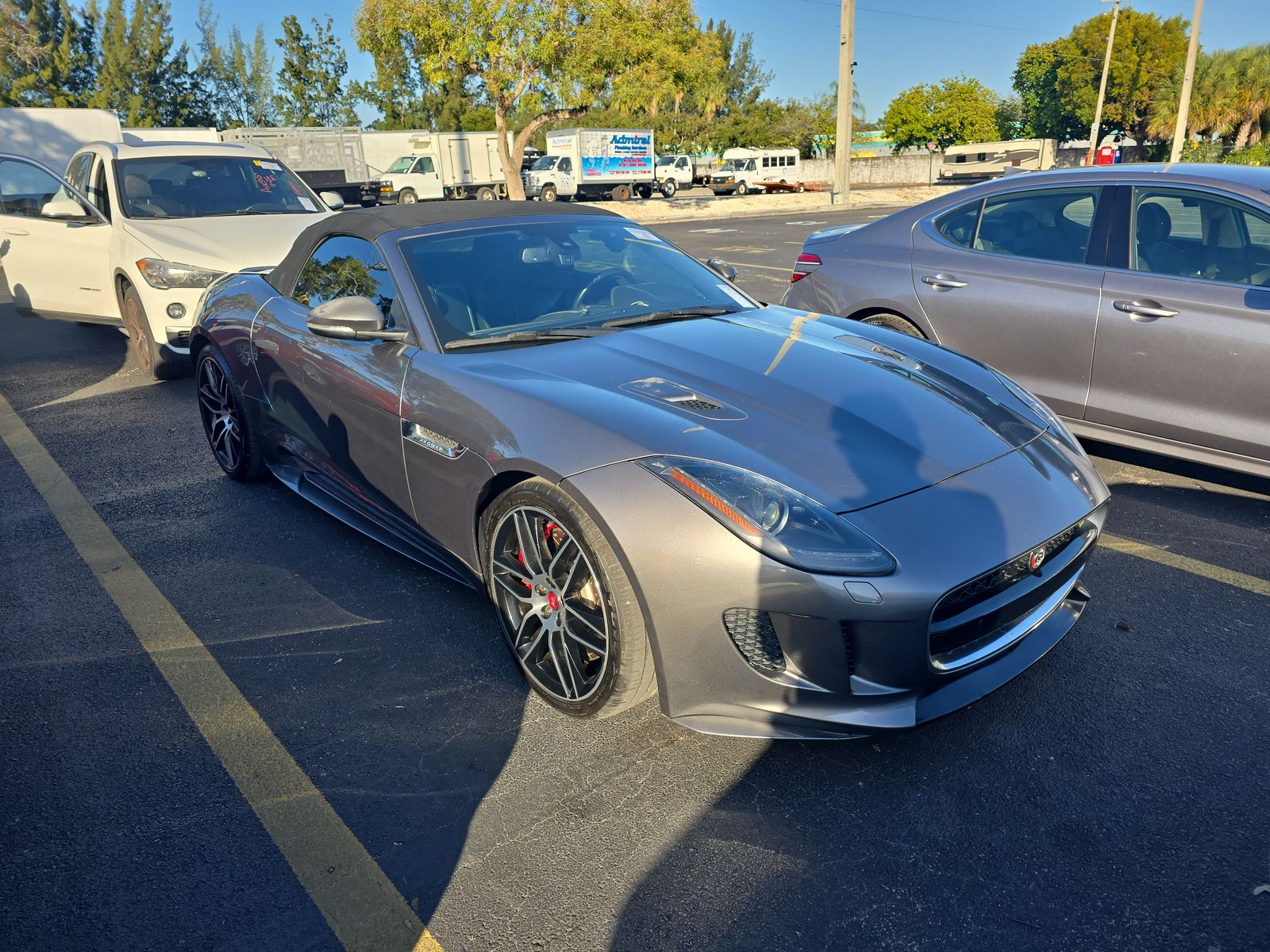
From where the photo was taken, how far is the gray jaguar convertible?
2.33 metres

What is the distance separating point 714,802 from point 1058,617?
1.21m

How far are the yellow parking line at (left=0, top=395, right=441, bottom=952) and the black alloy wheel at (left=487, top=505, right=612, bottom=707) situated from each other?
73 cm

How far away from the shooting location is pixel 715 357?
10.5 feet

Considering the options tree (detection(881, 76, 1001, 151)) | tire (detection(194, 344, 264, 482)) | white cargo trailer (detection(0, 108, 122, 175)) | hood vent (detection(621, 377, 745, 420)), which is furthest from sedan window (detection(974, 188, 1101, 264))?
tree (detection(881, 76, 1001, 151))

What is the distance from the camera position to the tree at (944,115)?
62750mm

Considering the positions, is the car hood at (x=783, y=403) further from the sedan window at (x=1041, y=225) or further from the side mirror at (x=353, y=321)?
the sedan window at (x=1041, y=225)

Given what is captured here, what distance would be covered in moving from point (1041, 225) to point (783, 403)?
9.20 feet

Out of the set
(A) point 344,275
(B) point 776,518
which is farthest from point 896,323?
(B) point 776,518

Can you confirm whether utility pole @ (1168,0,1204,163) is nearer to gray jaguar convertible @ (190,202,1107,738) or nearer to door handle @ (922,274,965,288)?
door handle @ (922,274,965,288)

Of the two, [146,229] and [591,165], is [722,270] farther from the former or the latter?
[591,165]

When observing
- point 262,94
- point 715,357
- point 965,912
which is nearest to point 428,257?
point 715,357

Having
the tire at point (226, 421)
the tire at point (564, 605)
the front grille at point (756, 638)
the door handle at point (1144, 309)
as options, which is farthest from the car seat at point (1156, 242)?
the tire at point (226, 421)

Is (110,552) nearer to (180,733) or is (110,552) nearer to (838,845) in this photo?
(180,733)

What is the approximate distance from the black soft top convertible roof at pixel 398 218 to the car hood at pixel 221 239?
2.69m
